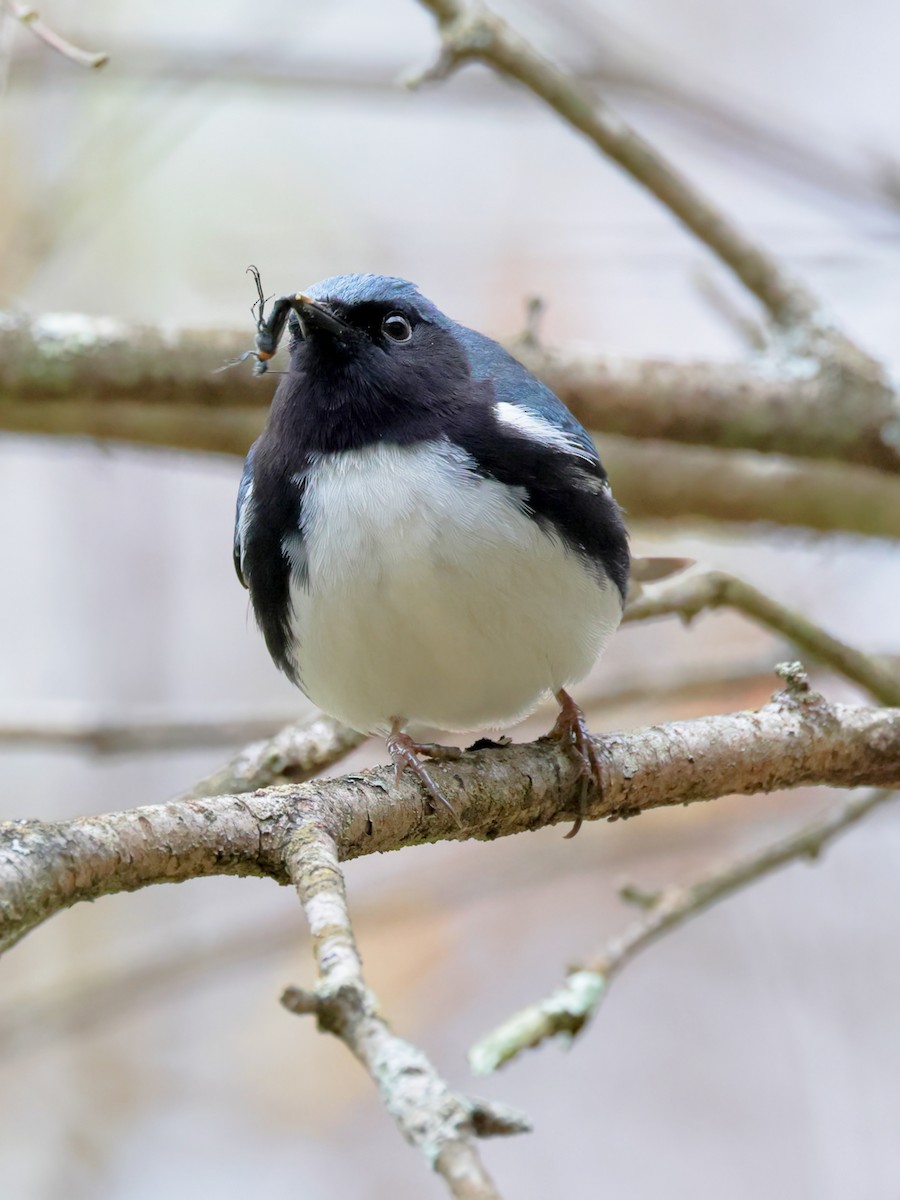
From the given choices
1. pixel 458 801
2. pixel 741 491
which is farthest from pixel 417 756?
pixel 741 491

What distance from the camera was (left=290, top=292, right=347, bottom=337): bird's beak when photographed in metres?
3.17

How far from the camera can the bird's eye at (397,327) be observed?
3346 mm

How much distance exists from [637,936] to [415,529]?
119cm

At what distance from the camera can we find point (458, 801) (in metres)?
2.62

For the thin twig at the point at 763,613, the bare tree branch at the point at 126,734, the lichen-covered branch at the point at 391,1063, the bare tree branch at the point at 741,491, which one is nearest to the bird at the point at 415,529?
the thin twig at the point at 763,613

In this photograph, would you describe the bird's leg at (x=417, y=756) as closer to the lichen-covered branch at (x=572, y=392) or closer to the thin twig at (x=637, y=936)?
the thin twig at (x=637, y=936)

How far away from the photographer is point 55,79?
593 centimetres

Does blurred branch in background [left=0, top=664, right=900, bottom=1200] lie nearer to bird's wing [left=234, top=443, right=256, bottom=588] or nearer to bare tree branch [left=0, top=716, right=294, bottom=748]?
bird's wing [left=234, top=443, right=256, bottom=588]

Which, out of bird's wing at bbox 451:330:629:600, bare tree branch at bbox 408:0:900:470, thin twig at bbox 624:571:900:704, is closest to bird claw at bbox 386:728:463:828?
bird's wing at bbox 451:330:629:600

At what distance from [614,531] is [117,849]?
5.66 feet

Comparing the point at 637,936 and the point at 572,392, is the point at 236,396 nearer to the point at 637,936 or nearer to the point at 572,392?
the point at 572,392

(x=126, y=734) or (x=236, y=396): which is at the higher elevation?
(x=236, y=396)

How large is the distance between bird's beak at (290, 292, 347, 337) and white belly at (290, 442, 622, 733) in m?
0.34

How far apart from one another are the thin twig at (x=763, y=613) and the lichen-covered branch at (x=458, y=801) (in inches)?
24.2
